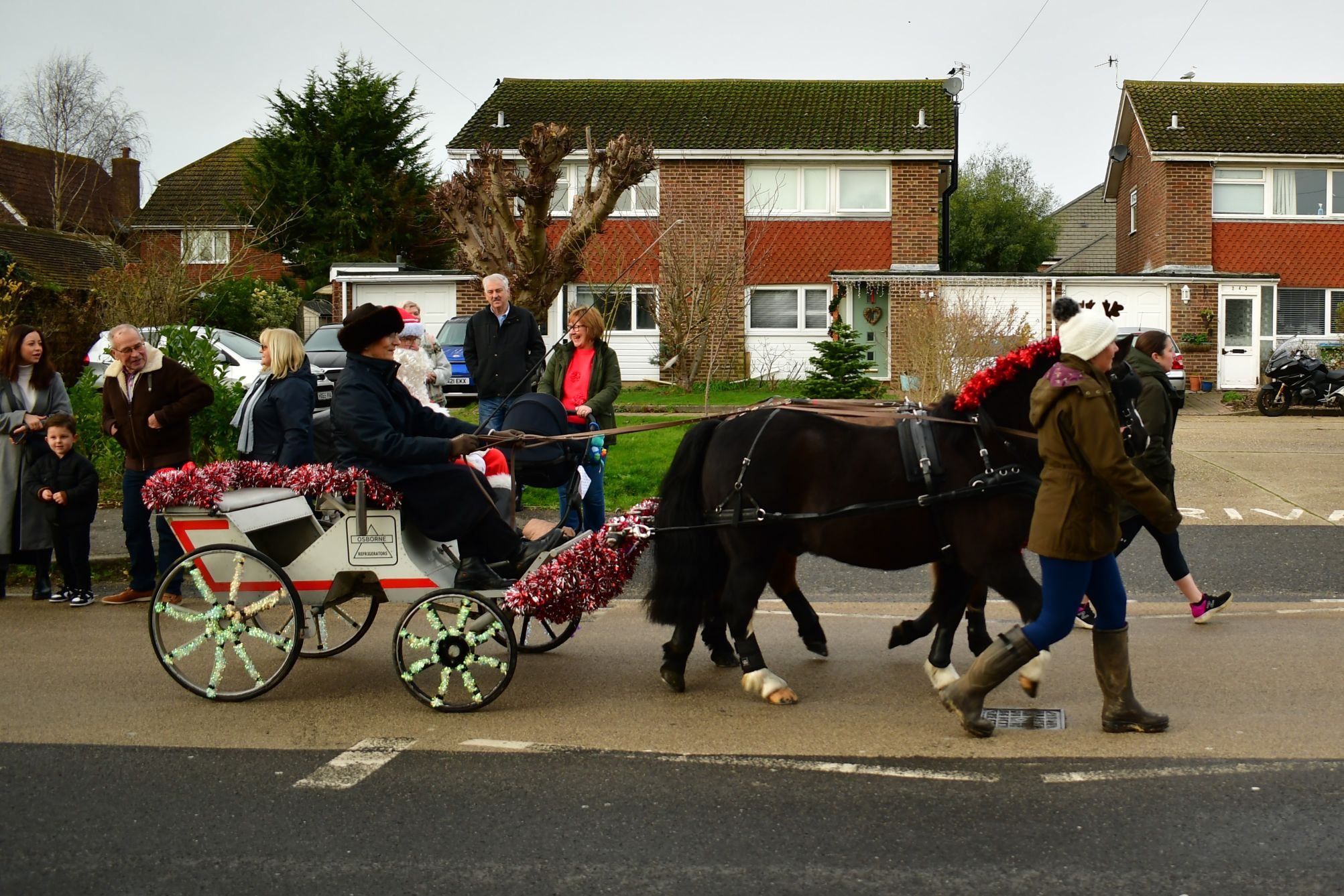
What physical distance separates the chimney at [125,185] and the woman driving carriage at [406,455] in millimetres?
51879

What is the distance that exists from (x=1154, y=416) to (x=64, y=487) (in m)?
7.53

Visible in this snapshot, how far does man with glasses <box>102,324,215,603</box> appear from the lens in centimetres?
919

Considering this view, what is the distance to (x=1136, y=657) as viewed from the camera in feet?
24.3

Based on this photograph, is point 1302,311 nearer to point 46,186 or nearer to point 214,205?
point 214,205

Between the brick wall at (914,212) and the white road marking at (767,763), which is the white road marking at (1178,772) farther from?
the brick wall at (914,212)

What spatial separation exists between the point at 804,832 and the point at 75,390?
1092 centimetres

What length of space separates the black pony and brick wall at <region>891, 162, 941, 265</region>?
26535mm

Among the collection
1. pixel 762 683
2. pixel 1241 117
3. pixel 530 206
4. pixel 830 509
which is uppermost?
pixel 1241 117

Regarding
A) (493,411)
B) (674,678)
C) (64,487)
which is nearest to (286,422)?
(493,411)

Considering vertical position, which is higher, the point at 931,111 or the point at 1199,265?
the point at 931,111

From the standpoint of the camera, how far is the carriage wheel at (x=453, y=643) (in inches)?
250

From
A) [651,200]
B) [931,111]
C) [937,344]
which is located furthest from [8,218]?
[937,344]

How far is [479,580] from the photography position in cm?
662

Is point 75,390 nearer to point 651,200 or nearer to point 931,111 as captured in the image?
point 651,200
